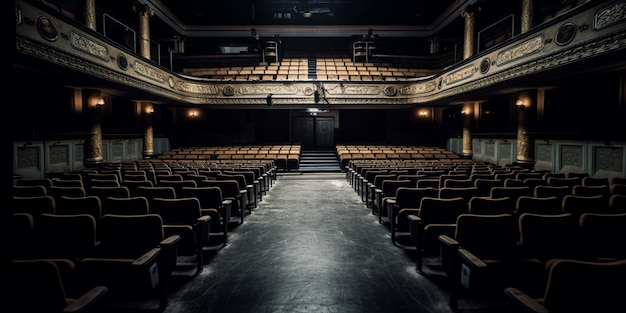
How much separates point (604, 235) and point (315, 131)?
13863 millimetres

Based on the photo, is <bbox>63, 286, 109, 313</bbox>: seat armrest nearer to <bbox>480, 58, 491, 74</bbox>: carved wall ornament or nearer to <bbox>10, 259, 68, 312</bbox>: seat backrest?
<bbox>10, 259, 68, 312</bbox>: seat backrest

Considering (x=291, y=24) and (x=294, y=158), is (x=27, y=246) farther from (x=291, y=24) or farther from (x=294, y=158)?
(x=291, y=24)

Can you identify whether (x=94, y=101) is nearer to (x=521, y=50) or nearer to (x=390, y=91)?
(x=390, y=91)

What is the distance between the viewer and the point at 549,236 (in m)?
2.11

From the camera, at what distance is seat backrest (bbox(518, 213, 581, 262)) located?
2084 mm

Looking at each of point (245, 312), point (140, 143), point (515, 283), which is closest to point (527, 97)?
point (515, 283)

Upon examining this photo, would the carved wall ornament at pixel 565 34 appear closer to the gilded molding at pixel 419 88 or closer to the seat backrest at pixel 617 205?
the seat backrest at pixel 617 205

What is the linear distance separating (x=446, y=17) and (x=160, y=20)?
1186 centimetres

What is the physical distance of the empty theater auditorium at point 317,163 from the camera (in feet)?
6.82

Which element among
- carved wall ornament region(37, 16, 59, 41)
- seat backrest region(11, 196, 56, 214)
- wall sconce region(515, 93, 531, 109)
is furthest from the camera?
wall sconce region(515, 93, 531, 109)

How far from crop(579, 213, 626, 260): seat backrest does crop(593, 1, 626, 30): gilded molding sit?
4108 millimetres

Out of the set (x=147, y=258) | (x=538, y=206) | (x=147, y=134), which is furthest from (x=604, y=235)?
(x=147, y=134)

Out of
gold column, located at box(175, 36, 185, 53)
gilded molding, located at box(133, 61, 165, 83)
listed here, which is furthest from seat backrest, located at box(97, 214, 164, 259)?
gold column, located at box(175, 36, 185, 53)

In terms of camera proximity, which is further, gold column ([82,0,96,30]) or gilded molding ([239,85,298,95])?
gilded molding ([239,85,298,95])
